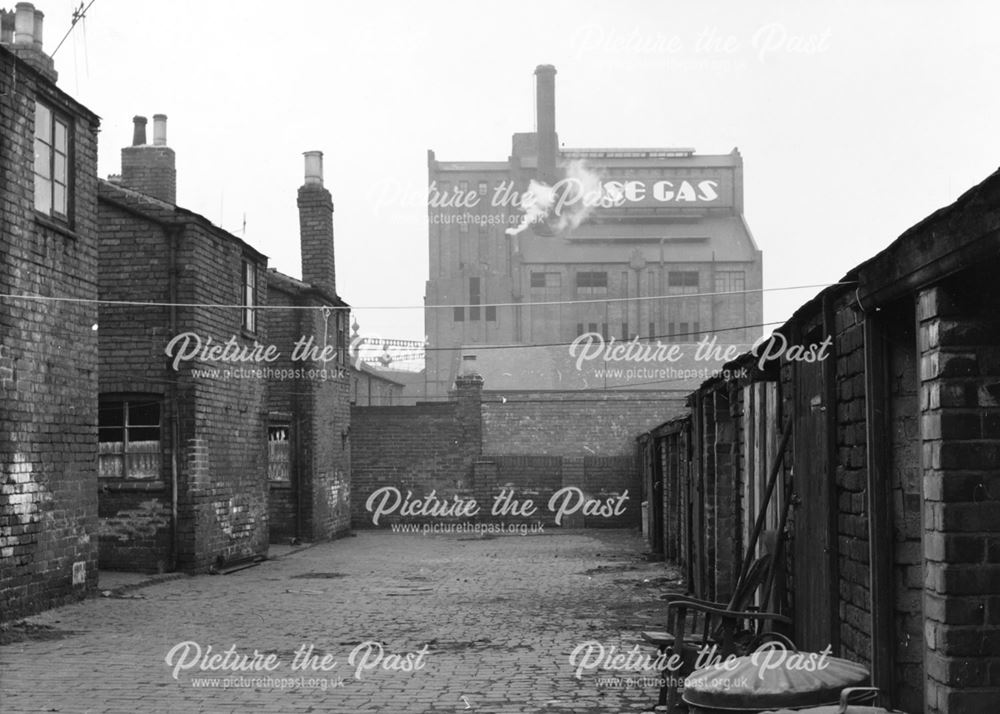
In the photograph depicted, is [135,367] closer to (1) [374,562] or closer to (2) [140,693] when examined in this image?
(1) [374,562]

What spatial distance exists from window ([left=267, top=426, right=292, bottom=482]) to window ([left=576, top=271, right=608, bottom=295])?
38.0 m

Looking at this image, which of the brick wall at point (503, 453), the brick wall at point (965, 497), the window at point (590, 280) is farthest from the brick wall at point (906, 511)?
the window at point (590, 280)

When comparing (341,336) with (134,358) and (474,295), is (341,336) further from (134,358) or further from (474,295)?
(474,295)

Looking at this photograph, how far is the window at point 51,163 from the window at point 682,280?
163 feet

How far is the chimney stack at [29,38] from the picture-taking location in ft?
53.1

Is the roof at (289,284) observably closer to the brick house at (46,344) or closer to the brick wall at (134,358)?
the brick wall at (134,358)

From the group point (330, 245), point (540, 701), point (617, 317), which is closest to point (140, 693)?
point (540, 701)

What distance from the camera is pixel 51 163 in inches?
555

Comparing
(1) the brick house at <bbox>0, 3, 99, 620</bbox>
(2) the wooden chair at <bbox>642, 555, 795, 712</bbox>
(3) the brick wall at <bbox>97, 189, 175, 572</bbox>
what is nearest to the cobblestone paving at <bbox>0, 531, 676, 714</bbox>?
(2) the wooden chair at <bbox>642, 555, 795, 712</bbox>

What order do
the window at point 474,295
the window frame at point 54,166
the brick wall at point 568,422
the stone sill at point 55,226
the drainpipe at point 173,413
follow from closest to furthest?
the stone sill at point 55,226 → the window frame at point 54,166 → the drainpipe at point 173,413 → the brick wall at point 568,422 → the window at point 474,295

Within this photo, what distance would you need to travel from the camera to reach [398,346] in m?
56.9

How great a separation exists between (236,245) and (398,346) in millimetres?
36297

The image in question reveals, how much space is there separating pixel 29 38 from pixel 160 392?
18.1 ft

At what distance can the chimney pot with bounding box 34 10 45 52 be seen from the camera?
53.6ft
